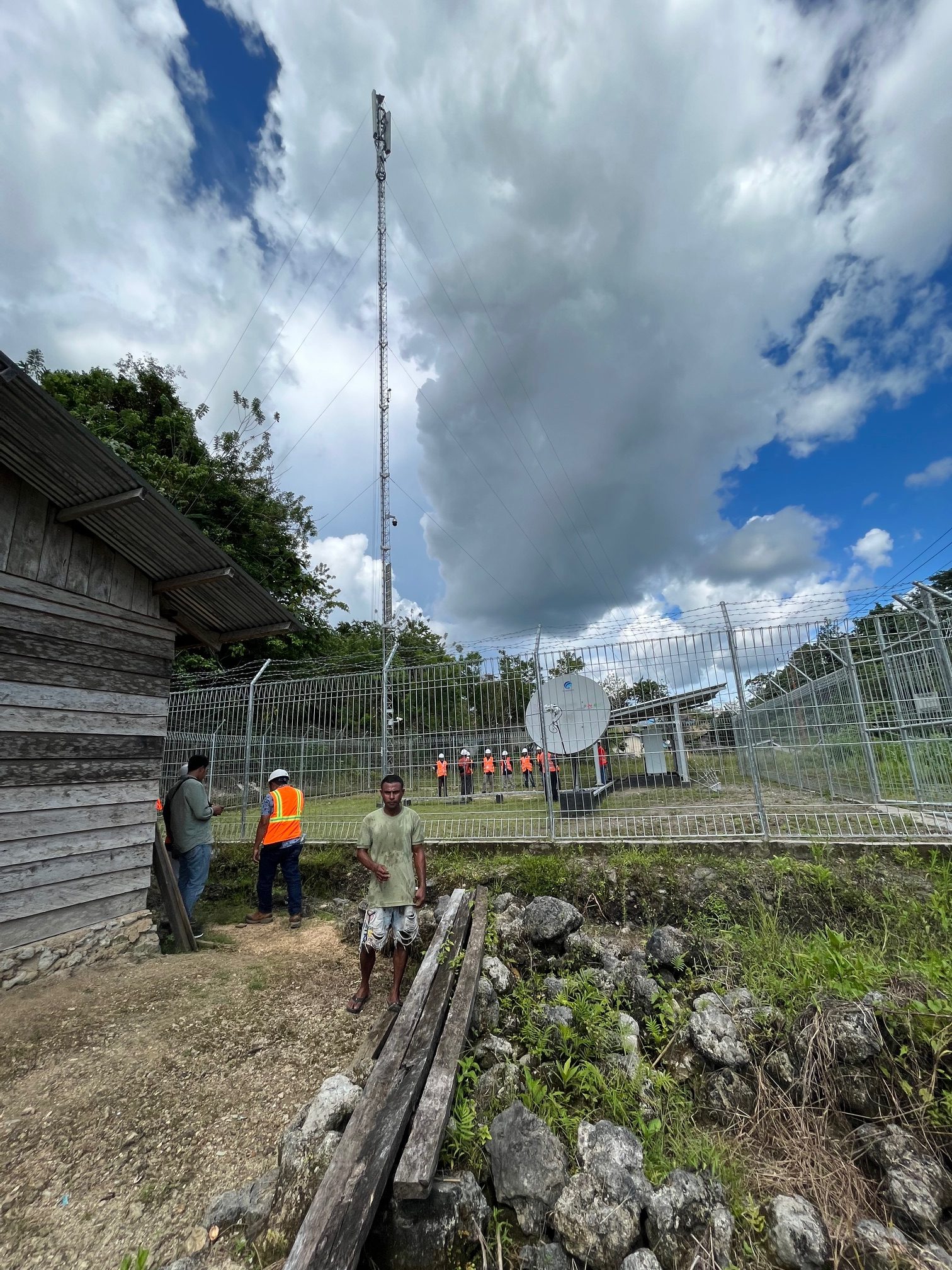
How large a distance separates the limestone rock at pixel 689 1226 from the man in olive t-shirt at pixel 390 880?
2.16 meters

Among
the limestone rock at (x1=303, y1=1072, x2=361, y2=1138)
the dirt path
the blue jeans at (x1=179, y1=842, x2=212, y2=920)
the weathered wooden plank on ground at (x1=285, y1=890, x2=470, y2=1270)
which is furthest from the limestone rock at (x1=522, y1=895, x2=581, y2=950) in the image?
the blue jeans at (x1=179, y1=842, x2=212, y2=920)

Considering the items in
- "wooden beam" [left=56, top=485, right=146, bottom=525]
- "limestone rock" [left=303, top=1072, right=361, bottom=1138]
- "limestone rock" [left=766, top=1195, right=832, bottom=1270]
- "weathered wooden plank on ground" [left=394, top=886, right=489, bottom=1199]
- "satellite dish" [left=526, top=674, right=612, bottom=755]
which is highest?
"wooden beam" [left=56, top=485, right=146, bottom=525]

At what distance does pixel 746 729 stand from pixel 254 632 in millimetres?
5805

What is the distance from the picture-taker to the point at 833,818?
5.62 metres

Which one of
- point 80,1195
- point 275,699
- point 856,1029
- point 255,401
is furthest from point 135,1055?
point 255,401

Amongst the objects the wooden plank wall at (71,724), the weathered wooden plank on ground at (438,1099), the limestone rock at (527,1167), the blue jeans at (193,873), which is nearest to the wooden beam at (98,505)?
the wooden plank wall at (71,724)

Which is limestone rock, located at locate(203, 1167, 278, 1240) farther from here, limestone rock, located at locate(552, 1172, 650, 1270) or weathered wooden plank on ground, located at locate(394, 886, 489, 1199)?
limestone rock, located at locate(552, 1172, 650, 1270)

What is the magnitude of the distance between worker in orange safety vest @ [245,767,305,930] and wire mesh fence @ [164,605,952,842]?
1324 mm

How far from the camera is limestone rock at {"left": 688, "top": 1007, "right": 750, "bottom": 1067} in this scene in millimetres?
3176

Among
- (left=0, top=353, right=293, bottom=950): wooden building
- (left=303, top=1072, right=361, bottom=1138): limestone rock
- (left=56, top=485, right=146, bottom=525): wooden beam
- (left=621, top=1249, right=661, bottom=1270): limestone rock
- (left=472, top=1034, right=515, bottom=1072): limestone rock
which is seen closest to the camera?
(left=621, top=1249, right=661, bottom=1270): limestone rock

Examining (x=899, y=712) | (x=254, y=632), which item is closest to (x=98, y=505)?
(x=254, y=632)

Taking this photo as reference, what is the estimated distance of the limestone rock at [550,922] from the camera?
15.4 ft

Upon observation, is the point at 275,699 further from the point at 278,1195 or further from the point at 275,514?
the point at 275,514

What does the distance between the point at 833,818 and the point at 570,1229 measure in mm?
4887
